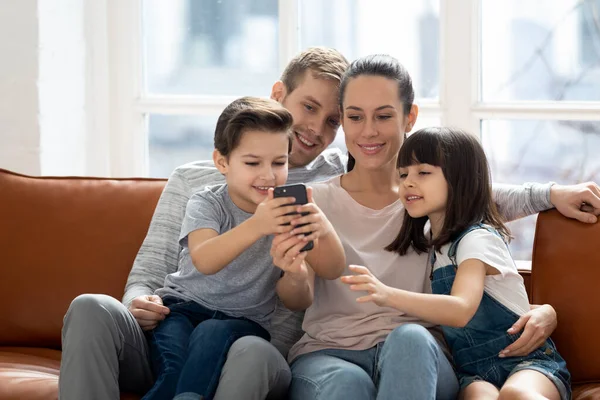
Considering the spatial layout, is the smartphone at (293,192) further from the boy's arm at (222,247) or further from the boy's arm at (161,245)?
the boy's arm at (161,245)

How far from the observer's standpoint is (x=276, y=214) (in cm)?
180

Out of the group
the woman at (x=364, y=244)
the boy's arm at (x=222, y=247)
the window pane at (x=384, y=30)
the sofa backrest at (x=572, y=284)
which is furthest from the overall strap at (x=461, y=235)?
the window pane at (x=384, y=30)

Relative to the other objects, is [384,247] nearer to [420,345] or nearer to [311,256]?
[311,256]

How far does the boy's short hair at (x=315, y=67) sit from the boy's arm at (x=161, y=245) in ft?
1.24

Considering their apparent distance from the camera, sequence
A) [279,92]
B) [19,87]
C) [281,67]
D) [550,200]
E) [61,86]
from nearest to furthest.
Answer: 1. [550,200]
2. [279,92]
3. [19,87]
4. [61,86]
5. [281,67]

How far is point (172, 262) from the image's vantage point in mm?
2193

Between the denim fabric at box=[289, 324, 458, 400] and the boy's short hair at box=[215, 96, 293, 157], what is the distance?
508 mm

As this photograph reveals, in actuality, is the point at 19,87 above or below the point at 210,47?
below

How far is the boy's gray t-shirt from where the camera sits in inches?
78.8

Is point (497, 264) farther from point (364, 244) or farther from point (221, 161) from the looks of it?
point (221, 161)

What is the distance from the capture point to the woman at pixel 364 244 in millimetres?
1847

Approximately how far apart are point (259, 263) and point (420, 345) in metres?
0.49

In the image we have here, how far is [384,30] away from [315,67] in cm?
81

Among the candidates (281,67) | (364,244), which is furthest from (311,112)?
(281,67)
